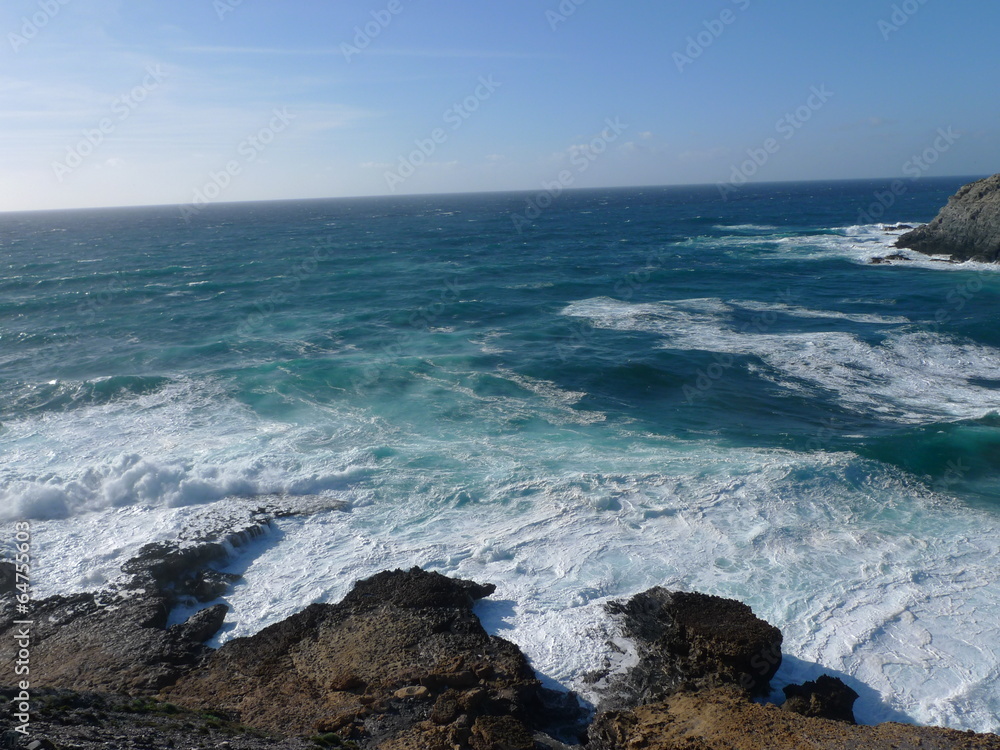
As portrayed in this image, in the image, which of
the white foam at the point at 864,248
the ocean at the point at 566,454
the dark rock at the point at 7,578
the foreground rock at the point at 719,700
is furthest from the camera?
the white foam at the point at 864,248

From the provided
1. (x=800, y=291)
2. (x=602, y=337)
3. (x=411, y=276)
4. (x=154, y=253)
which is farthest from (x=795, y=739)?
(x=154, y=253)

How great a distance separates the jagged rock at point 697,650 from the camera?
425 inches

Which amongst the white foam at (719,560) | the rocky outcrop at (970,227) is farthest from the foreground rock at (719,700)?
the rocky outcrop at (970,227)

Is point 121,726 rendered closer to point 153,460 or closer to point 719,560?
point 719,560

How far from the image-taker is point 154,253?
3036 inches

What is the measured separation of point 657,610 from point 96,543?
1318cm

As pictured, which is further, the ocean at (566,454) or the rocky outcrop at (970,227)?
the rocky outcrop at (970,227)

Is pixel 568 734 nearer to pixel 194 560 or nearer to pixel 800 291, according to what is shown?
pixel 194 560

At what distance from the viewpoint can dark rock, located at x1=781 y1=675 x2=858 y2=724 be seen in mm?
10086

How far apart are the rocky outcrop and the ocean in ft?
27.7

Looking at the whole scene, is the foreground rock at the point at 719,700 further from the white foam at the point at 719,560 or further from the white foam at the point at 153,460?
the white foam at the point at 153,460

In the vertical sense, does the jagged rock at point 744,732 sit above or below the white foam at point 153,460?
below

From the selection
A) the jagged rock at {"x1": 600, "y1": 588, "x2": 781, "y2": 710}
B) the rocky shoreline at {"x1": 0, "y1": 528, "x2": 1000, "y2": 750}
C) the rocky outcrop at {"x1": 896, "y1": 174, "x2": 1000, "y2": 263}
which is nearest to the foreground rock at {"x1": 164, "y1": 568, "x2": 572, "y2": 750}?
the rocky shoreline at {"x1": 0, "y1": 528, "x2": 1000, "y2": 750}

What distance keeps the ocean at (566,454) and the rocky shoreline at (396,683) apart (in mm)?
806
